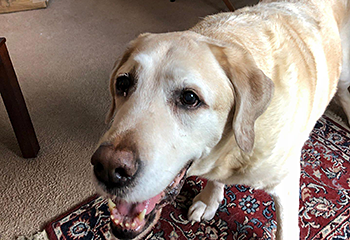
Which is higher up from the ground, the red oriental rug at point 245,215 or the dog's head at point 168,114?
the dog's head at point 168,114

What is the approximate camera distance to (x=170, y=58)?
91cm

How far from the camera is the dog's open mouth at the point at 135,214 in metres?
1.01

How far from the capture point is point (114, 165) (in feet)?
2.57

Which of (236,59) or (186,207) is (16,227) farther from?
(236,59)

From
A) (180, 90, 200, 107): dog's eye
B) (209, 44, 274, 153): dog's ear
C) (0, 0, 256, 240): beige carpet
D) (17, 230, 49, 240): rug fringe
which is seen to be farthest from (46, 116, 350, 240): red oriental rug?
(180, 90, 200, 107): dog's eye

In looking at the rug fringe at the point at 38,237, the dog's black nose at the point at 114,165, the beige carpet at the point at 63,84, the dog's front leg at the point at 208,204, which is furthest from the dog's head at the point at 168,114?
the beige carpet at the point at 63,84

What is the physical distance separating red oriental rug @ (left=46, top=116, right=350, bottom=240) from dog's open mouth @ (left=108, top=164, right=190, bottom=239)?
21.1 inches

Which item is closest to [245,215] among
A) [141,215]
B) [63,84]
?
[141,215]

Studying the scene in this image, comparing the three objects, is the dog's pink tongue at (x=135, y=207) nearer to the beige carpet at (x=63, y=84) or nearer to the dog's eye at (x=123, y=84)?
the dog's eye at (x=123, y=84)

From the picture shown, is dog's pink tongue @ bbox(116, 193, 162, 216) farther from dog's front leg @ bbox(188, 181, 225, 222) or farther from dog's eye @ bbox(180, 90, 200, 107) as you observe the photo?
dog's front leg @ bbox(188, 181, 225, 222)

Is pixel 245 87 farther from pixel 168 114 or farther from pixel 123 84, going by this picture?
pixel 123 84

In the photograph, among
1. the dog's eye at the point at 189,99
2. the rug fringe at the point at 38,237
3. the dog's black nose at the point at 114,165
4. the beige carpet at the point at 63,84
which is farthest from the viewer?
the beige carpet at the point at 63,84

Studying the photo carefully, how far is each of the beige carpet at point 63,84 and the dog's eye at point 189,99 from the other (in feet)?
3.48

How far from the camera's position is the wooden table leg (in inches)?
62.1
